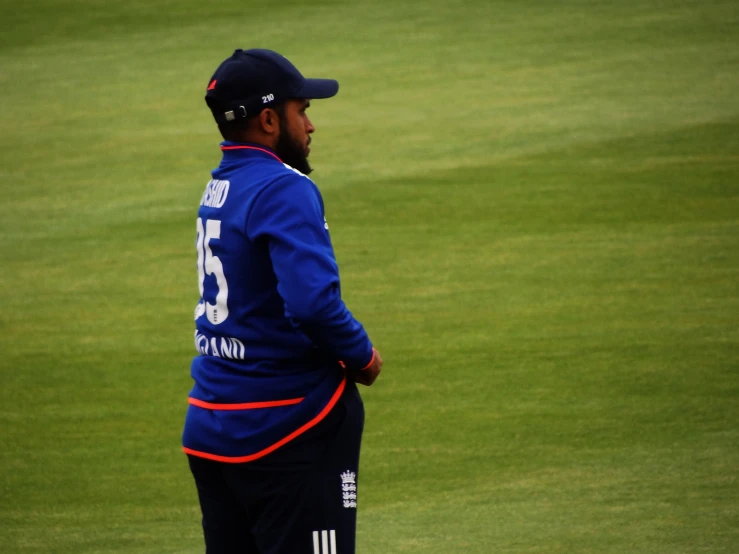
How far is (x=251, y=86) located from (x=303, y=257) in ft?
1.54

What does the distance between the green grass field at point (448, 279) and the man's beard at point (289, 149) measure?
2.00 meters

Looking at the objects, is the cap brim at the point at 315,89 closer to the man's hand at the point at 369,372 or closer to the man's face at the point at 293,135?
the man's face at the point at 293,135

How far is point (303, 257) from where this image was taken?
8.65 feet

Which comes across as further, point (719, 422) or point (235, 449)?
point (719, 422)

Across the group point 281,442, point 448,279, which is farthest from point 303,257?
point 448,279

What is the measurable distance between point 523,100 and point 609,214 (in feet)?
15.1

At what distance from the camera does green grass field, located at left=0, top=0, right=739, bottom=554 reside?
4.87 metres

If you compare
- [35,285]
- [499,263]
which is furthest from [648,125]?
[35,285]

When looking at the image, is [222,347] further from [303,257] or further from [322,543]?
[322,543]

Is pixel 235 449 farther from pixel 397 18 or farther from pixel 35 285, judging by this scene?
pixel 397 18

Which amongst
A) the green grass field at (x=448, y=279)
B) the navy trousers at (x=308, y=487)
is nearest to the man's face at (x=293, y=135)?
the navy trousers at (x=308, y=487)

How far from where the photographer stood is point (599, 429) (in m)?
5.49

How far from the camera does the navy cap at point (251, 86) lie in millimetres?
2822

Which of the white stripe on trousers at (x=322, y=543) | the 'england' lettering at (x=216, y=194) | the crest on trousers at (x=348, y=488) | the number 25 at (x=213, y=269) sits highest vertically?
the 'england' lettering at (x=216, y=194)
